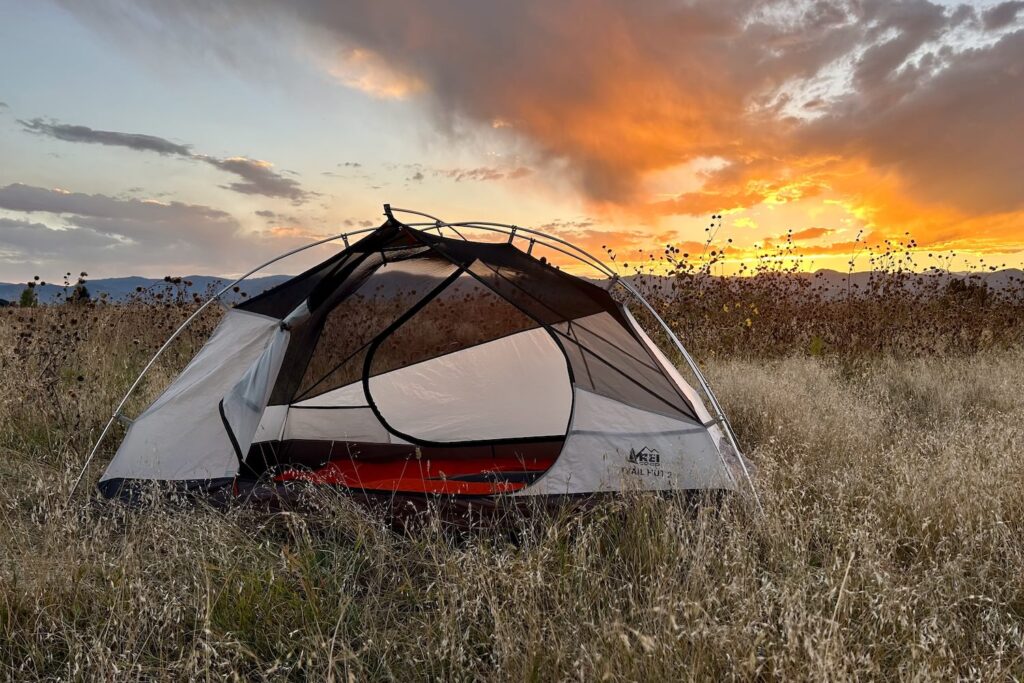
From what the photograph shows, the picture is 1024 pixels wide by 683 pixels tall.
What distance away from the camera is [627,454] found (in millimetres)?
3605

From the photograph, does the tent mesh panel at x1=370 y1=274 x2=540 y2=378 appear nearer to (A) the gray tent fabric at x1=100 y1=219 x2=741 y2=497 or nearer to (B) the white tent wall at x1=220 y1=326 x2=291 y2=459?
(A) the gray tent fabric at x1=100 y1=219 x2=741 y2=497

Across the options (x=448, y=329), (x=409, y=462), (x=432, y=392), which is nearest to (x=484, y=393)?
(x=432, y=392)

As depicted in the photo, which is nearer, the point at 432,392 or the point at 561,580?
the point at 561,580

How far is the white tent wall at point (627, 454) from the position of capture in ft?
11.4

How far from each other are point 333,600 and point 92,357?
203 inches

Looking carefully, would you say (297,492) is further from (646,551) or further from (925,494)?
(925,494)

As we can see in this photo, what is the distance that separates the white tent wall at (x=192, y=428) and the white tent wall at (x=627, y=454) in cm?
174

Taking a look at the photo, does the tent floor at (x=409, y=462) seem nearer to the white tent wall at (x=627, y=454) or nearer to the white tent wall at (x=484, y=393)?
the white tent wall at (x=484, y=393)

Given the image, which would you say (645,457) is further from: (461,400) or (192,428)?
(192,428)

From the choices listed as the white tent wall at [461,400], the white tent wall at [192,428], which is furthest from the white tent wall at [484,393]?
the white tent wall at [192,428]

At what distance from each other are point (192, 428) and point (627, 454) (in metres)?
2.41

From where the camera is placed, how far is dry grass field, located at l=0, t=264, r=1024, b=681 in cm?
201

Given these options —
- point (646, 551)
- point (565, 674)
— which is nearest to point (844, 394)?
point (646, 551)

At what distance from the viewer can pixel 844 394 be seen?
577 cm
